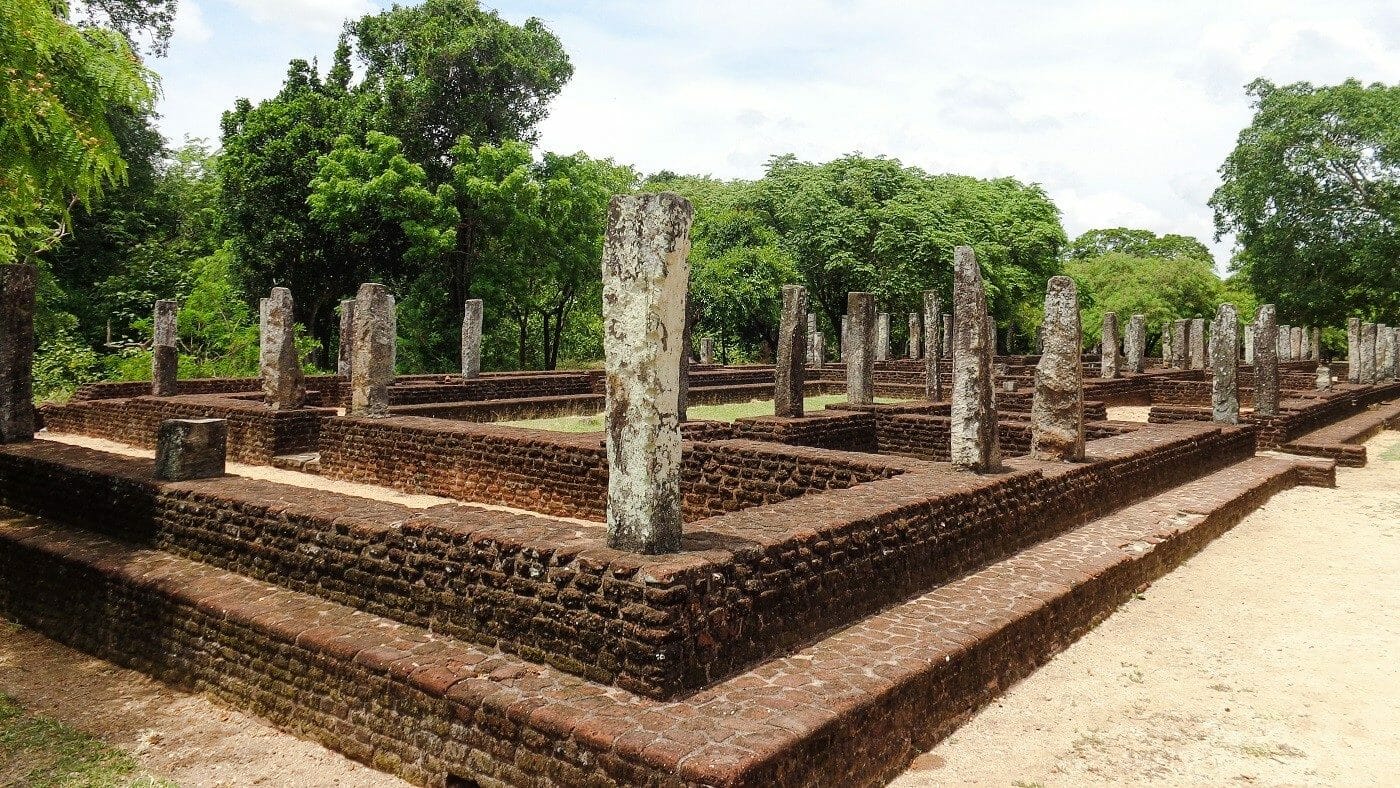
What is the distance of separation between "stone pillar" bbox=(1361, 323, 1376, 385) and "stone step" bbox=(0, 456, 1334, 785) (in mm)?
21249

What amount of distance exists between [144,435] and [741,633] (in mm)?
12204

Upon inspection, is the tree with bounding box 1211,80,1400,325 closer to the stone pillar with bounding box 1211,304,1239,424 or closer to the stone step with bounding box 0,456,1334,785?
the stone pillar with bounding box 1211,304,1239,424

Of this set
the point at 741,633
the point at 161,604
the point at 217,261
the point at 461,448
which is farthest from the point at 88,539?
the point at 217,261

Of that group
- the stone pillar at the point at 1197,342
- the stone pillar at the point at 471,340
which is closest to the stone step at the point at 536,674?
the stone pillar at the point at 471,340

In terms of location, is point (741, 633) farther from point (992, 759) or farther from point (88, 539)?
point (88, 539)

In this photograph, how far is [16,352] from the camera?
840 cm

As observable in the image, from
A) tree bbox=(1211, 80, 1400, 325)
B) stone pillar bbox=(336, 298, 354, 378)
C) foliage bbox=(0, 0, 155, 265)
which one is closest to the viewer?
foliage bbox=(0, 0, 155, 265)

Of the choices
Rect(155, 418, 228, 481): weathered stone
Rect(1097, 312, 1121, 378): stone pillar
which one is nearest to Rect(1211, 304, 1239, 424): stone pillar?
Rect(1097, 312, 1121, 378): stone pillar

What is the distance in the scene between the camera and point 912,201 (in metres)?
31.3

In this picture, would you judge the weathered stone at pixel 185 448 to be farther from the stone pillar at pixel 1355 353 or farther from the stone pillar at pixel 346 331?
the stone pillar at pixel 1355 353

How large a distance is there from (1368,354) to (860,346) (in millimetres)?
17791

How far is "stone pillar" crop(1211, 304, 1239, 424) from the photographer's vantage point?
12453 millimetres

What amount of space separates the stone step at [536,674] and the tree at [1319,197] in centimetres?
3110

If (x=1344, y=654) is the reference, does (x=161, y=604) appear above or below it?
above
